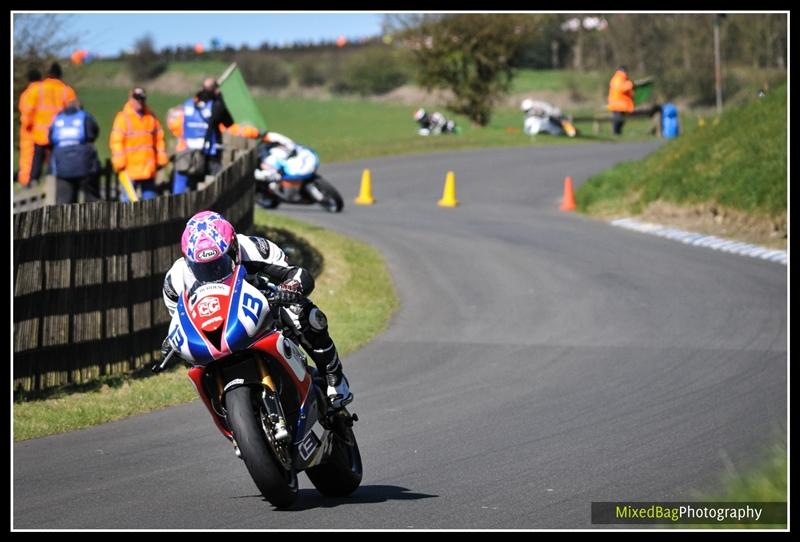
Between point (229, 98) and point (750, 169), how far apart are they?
9.52m

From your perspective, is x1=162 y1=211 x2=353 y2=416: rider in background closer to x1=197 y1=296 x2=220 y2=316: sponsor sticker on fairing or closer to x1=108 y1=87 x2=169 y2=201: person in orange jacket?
x1=197 y1=296 x2=220 y2=316: sponsor sticker on fairing

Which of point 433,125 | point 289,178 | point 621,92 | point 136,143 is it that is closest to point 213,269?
point 136,143

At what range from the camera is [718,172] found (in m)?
25.0

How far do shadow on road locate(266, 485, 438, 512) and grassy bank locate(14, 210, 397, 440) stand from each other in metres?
3.03

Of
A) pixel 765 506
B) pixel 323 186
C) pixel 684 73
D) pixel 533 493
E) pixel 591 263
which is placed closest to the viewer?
pixel 765 506

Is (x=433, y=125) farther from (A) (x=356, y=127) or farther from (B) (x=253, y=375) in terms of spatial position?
(B) (x=253, y=375)

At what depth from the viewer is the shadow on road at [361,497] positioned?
25.5 ft

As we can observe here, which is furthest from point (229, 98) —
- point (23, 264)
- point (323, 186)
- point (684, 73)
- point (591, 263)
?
point (684, 73)

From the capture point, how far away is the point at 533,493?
800 centimetres

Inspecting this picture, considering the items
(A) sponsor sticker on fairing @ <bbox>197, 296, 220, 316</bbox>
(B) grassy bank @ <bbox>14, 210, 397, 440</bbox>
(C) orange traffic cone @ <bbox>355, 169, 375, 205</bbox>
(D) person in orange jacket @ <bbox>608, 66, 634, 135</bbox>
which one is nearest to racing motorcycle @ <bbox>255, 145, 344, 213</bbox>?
(B) grassy bank @ <bbox>14, 210, 397, 440</bbox>

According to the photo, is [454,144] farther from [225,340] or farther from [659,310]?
[225,340]

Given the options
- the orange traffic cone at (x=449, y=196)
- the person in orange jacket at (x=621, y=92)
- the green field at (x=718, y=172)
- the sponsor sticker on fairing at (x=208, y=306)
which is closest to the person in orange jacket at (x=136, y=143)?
the orange traffic cone at (x=449, y=196)

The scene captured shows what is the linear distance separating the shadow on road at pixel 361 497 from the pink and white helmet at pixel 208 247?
1.39m

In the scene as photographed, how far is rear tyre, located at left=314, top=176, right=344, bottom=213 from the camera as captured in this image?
79.3ft
